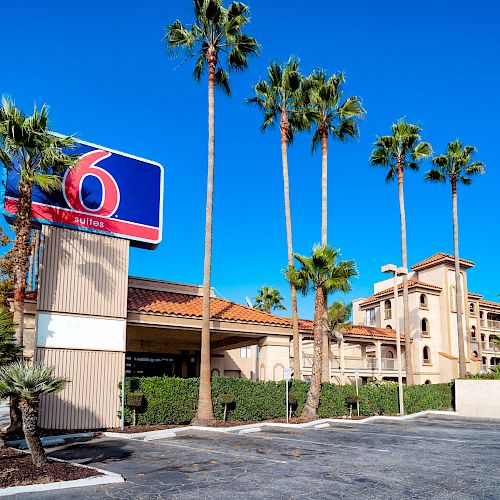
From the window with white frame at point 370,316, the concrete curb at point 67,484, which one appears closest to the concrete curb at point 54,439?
the concrete curb at point 67,484

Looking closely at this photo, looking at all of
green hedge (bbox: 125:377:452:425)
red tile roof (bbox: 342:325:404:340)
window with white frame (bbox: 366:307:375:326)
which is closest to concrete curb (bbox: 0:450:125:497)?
green hedge (bbox: 125:377:452:425)

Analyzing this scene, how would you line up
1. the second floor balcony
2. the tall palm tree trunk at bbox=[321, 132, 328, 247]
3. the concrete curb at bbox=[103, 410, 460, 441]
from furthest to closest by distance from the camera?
the second floor balcony < the tall palm tree trunk at bbox=[321, 132, 328, 247] < the concrete curb at bbox=[103, 410, 460, 441]

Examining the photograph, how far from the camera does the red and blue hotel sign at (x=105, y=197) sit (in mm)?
20000

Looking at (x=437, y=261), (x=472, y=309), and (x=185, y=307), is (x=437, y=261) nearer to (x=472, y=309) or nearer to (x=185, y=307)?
(x=472, y=309)

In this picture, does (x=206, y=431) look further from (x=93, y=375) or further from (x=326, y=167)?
(x=326, y=167)

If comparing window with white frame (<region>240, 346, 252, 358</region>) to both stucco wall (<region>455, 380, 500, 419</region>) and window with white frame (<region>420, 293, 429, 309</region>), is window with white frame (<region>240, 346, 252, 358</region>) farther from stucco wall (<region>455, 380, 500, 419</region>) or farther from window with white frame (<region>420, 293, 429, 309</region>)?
window with white frame (<region>420, 293, 429, 309</region>)

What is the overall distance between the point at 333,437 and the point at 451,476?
783cm

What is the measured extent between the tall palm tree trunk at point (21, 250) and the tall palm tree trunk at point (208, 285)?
25.4 feet

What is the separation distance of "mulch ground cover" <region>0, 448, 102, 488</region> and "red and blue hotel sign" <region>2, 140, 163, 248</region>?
10.0 meters

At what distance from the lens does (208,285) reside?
2300cm

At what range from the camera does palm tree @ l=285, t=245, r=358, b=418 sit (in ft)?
84.7

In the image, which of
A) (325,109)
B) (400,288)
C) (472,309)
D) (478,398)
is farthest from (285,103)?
(472,309)

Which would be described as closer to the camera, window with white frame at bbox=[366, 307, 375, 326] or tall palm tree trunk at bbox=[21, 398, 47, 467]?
tall palm tree trunk at bbox=[21, 398, 47, 467]

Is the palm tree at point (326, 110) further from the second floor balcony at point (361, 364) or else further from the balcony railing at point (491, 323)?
the balcony railing at point (491, 323)
